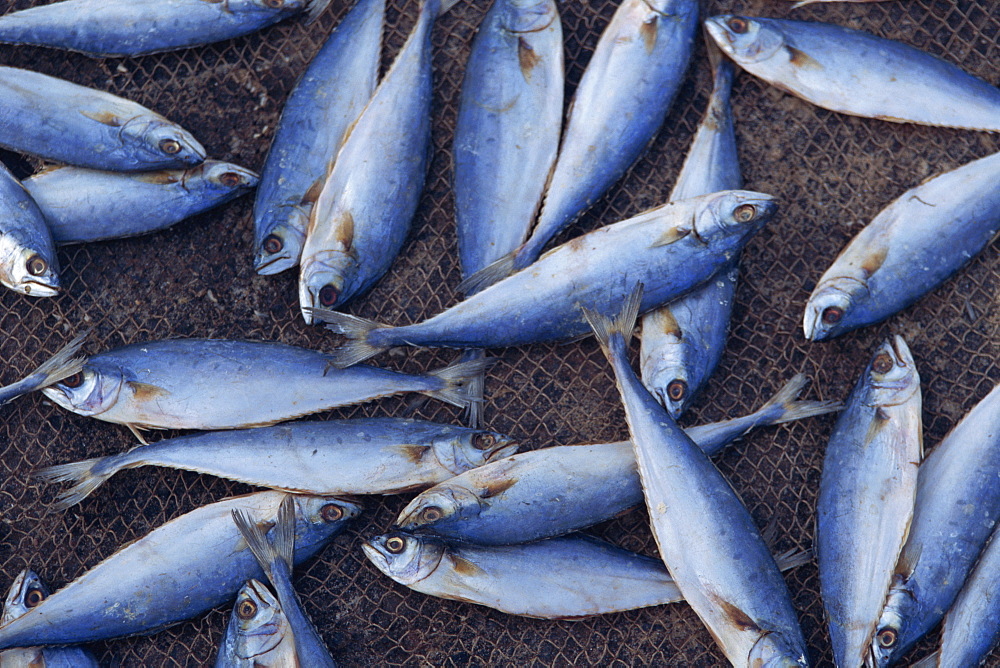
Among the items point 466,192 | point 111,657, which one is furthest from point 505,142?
point 111,657

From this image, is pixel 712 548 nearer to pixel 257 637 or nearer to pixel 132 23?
pixel 257 637

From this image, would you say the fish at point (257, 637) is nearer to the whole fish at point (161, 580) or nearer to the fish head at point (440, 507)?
the whole fish at point (161, 580)

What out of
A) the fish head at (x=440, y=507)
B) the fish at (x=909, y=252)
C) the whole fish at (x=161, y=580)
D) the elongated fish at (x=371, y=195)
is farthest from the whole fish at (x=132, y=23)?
the fish at (x=909, y=252)

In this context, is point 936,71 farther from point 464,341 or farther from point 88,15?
point 88,15

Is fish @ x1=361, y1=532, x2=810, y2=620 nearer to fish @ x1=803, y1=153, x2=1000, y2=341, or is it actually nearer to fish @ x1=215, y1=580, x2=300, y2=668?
fish @ x1=215, y1=580, x2=300, y2=668

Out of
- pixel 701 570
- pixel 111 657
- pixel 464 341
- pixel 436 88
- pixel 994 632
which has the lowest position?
pixel 111 657

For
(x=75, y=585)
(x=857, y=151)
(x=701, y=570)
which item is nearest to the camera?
(x=701, y=570)
